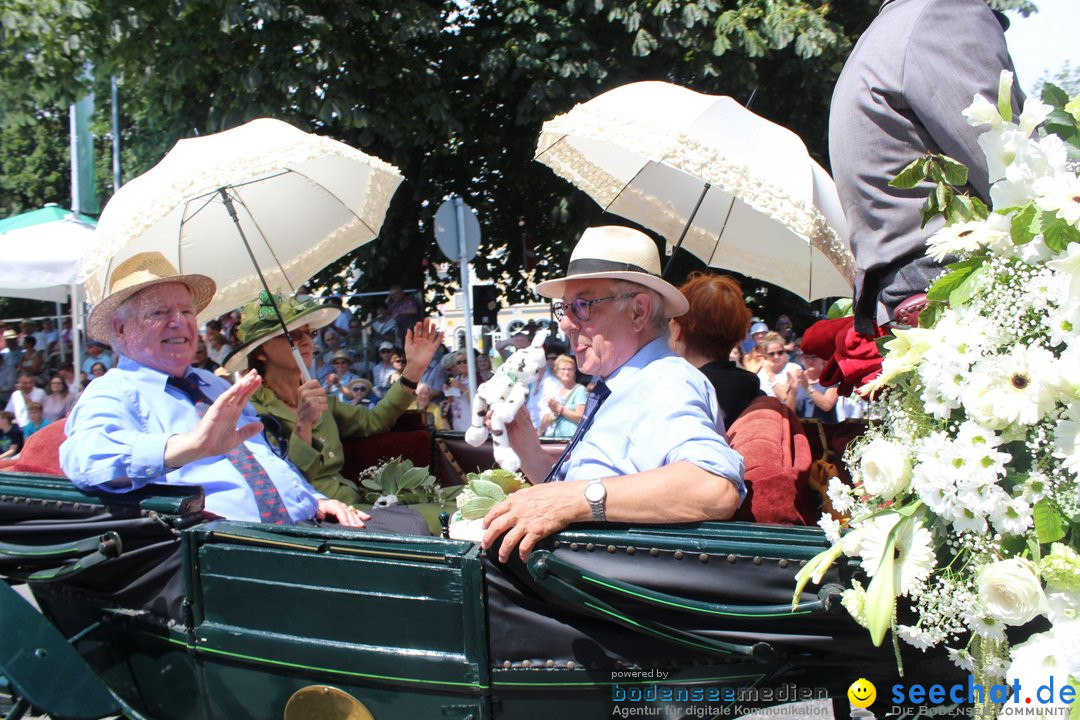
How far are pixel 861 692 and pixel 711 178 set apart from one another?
1524mm

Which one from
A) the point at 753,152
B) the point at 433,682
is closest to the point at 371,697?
the point at 433,682

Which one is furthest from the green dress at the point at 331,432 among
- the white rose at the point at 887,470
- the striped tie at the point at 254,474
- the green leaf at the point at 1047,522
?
the green leaf at the point at 1047,522

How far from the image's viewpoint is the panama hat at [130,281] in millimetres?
3068

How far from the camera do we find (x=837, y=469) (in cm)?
295

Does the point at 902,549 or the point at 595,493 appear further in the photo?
the point at 595,493

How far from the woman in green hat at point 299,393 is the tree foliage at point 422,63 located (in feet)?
12.8

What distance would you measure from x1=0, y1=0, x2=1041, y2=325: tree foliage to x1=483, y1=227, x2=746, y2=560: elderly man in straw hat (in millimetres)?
5282

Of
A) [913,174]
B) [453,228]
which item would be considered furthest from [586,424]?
[453,228]

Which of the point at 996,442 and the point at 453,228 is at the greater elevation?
the point at 453,228

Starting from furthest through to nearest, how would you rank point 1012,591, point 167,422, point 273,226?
1. point 273,226
2. point 167,422
3. point 1012,591

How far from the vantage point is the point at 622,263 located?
8.64 ft

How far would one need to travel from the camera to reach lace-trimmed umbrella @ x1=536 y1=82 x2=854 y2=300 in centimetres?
286

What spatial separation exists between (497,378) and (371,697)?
889 millimetres

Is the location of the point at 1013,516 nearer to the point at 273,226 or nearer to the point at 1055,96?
the point at 1055,96
